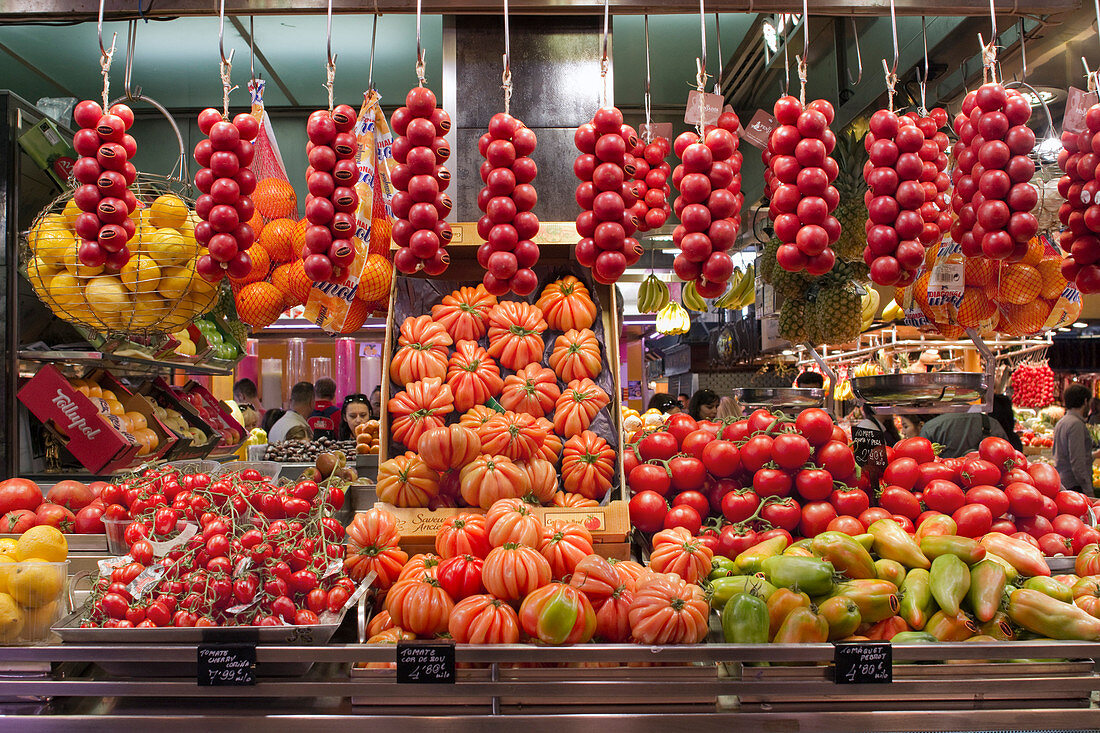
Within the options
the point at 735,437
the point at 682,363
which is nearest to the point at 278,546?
the point at 735,437

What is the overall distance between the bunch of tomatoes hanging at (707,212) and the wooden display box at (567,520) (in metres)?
0.79

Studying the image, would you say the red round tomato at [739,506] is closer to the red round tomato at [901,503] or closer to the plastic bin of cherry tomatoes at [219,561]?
the red round tomato at [901,503]

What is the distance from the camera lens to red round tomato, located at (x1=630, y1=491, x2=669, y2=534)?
2533mm

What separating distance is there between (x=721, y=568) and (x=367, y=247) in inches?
59.4

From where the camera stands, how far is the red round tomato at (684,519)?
98.4 inches

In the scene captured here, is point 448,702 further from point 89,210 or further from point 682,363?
point 682,363

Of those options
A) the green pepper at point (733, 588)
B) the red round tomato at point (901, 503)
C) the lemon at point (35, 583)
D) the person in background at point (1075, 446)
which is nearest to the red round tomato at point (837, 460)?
the red round tomato at point (901, 503)

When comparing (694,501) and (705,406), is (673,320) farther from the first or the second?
(694,501)

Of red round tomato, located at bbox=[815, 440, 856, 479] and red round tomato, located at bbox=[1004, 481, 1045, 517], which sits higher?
red round tomato, located at bbox=[815, 440, 856, 479]

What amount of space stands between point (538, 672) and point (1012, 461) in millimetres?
2127

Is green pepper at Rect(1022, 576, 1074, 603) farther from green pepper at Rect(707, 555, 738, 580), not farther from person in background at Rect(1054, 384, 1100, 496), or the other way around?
person in background at Rect(1054, 384, 1100, 496)

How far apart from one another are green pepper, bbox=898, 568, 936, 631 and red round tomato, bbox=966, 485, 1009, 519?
0.71 m

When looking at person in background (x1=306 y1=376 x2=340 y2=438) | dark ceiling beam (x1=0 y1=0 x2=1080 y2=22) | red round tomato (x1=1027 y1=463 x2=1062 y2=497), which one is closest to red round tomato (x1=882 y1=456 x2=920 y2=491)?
red round tomato (x1=1027 y1=463 x2=1062 y2=497)

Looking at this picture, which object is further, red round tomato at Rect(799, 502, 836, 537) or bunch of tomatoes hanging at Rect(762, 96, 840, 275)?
red round tomato at Rect(799, 502, 836, 537)
